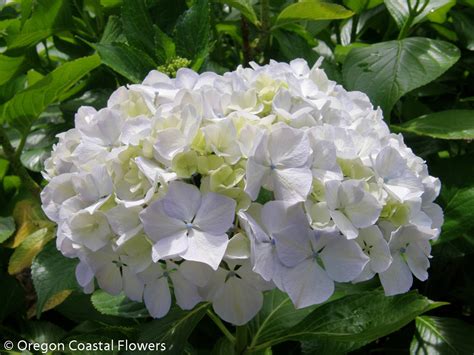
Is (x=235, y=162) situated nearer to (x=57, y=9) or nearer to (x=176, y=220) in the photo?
(x=176, y=220)

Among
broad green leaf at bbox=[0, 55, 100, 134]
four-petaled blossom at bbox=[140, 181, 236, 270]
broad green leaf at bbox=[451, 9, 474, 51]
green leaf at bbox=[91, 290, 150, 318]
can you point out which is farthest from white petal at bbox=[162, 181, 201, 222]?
broad green leaf at bbox=[451, 9, 474, 51]

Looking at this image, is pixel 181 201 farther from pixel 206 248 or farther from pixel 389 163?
pixel 389 163

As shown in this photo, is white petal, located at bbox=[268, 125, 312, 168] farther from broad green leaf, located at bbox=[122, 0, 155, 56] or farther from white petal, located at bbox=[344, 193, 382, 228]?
broad green leaf, located at bbox=[122, 0, 155, 56]

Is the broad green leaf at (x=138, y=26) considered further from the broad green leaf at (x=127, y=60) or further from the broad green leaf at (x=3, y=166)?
the broad green leaf at (x=3, y=166)

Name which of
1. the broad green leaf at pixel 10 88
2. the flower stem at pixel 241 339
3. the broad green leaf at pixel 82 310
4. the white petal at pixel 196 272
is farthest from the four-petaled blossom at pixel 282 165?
the broad green leaf at pixel 10 88

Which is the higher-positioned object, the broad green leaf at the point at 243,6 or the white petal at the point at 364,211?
the white petal at the point at 364,211

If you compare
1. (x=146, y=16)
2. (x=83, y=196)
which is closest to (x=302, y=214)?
(x=83, y=196)
